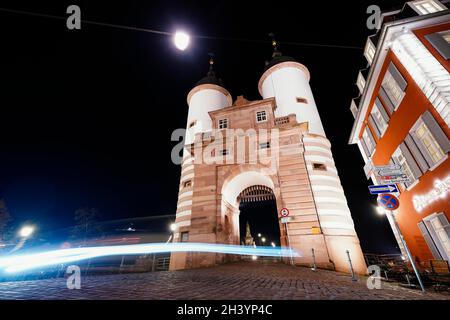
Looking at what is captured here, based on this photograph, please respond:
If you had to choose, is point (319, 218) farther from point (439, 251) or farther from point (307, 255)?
point (439, 251)

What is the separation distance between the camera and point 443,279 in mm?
8477

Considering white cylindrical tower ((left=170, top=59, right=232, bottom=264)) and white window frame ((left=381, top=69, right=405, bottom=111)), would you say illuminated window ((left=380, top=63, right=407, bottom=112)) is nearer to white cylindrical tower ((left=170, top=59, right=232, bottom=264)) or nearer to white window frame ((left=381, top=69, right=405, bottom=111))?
white window frame ((left=381, top=69, right=405, bottom=111))

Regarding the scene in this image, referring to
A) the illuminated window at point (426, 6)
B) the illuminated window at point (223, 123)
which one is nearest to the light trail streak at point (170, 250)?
the illuminated window at point (223, 123)

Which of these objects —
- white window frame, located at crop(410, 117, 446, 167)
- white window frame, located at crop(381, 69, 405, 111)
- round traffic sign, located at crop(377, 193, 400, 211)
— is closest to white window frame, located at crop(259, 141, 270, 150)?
white window frame, located at crop(381, 69, 405, 111)

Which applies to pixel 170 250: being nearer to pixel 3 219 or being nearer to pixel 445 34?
pixel 445 34

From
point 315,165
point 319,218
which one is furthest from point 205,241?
point 315,165

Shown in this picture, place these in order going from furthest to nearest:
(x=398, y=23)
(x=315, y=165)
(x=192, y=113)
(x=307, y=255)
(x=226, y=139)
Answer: (x=192, y=113), (x=226, y=139), (x=315, y=165), (x=307, y=255), (x=398, y=23)

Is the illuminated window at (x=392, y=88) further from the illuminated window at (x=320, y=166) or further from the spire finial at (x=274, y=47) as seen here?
the spire finial at (x=274, y=47)

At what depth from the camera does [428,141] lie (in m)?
10.9

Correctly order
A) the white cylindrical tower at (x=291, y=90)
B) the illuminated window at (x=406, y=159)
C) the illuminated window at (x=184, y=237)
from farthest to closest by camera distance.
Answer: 1. the white cylindrical tower at (x=291, y=90)
2. the illuminated window at (x=184, y=237)
3. the illuminated window at (x=406, y=159)

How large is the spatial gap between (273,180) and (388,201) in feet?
30.7

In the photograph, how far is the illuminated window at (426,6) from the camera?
1225 cm

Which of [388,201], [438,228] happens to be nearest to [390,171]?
[388,201]
